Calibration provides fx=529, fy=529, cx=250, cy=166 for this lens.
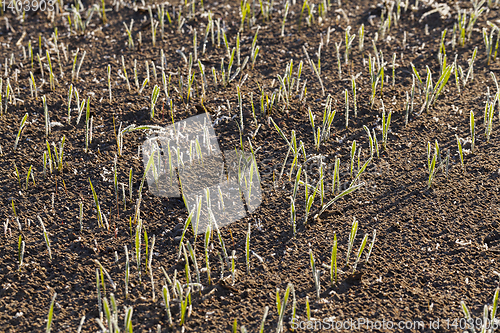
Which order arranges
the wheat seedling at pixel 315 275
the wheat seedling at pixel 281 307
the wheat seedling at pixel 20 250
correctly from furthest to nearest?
the wheat seedling at pixel 20 250 → the wheat seedling at pixel 315 275 → the wheat seedling at pixel 281 307

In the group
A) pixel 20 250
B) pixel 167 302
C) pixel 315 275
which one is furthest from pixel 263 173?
pixel 20 250

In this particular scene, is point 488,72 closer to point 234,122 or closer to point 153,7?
point 234,122

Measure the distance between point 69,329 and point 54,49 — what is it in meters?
2.03

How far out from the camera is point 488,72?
9.92 ft

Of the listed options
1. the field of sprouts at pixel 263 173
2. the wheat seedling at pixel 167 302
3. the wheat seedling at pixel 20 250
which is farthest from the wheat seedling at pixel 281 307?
the wheat seedling at pixel 20 250

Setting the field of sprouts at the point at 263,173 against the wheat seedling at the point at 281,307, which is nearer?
the wheat seedling at the point at 281,307

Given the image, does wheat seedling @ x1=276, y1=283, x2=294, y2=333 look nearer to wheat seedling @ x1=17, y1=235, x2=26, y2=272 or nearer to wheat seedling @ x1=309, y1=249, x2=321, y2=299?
wheat seedling @ x1=309, y1=249, x2=321, y2=299

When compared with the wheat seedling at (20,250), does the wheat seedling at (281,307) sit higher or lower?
lower

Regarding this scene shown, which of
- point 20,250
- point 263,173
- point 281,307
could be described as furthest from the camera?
point 263,173

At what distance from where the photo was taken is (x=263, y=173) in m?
2.42

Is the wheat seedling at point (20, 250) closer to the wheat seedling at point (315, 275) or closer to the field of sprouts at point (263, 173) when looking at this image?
→ the field of sprouts at point (263, 173)

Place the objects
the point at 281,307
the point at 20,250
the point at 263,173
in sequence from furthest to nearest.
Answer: the point at 263,173
the point at 20,250
the point at 281,307

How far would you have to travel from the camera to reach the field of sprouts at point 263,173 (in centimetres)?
189

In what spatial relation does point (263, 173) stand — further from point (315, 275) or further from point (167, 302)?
point (167, 302)
